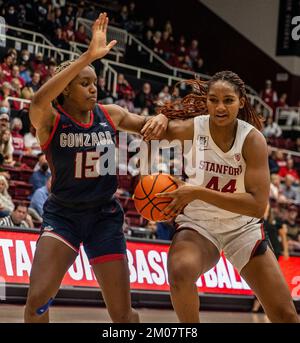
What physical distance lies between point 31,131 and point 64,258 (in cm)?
853

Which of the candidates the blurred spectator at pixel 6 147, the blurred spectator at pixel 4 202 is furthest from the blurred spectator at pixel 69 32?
the blurred spectator at pixel 4 202

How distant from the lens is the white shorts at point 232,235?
5160 millimetres

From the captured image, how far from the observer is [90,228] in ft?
17.0

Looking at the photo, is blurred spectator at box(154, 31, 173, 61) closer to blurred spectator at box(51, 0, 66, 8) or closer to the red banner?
blurred spectator at box(51, 0, 66, 8)

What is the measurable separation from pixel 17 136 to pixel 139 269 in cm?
405

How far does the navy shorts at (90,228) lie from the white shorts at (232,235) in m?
0.45

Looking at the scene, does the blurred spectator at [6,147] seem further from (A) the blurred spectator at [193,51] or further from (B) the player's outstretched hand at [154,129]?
(A) the blurred spectator at [193,51]

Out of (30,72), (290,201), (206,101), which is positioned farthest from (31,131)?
(206,101)

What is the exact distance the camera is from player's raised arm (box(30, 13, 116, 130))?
16.0 ft

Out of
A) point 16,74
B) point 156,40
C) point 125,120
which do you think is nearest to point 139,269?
point 125,120

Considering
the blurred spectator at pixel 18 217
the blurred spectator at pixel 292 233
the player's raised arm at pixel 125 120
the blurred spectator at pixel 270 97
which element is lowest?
the blurred spectator at pixel 292 233

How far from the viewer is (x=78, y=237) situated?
515cm

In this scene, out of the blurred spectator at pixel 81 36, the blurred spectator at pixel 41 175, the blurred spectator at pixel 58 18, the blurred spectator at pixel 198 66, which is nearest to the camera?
the blurred spectator at pixel 41 175

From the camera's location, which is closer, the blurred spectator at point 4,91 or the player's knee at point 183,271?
the player's knee at point 183,271
